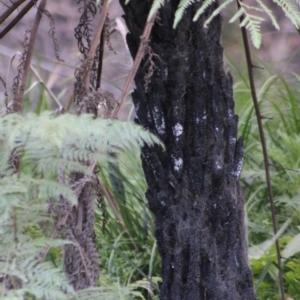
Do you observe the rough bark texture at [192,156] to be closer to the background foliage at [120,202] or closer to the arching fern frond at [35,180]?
the background foliage at [120,202]

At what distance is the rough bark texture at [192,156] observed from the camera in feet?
5.96

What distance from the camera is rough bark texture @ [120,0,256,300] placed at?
182 centimetres

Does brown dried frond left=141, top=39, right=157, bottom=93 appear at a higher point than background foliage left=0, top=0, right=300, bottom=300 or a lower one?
higher

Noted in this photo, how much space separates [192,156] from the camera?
185cm

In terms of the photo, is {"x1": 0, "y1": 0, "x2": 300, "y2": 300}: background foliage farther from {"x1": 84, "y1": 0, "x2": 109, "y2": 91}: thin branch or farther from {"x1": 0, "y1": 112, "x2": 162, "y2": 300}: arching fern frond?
{"x1": 84, "y1": 0, "x2": 109, "y2": 91}: thin branch

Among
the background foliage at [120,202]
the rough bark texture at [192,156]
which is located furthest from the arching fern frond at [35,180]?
the rough bark texture at [192,156]

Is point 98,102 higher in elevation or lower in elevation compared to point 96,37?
lower

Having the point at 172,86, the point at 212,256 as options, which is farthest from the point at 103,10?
the point at 212,256

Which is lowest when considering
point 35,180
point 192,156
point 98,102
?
point 35,180

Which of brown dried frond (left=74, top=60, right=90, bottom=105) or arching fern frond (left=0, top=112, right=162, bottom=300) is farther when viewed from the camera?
brown dried frond (left=74, top=60, right=90, bottom=105)

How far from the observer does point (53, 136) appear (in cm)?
119

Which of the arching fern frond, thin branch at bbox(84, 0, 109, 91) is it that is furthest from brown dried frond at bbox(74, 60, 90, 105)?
the arching fern frond

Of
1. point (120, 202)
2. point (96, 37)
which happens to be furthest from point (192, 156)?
point (120, 202)

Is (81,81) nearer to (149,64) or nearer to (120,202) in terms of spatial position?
(149,64)
